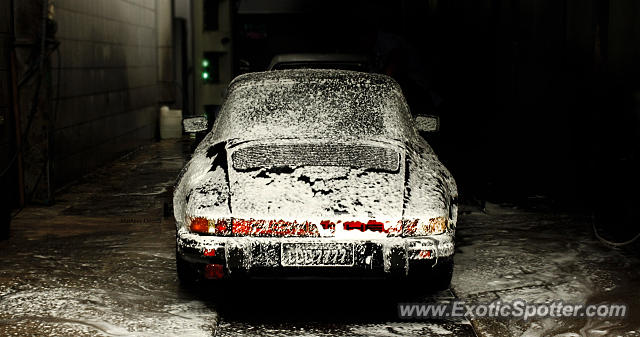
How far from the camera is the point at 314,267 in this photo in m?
5.62

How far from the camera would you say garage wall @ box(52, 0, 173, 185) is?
476 inches

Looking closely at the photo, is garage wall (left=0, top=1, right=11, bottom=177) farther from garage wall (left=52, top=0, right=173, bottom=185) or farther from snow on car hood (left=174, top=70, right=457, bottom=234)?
snow on car hood (left=174, top=70, right=457, bottom=234)

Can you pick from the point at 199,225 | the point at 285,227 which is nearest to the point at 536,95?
the point at 285,227

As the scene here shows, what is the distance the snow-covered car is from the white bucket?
40.1 ft

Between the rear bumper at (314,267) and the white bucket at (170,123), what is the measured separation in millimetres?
13414

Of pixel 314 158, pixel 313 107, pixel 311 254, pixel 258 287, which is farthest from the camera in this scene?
pixel 313 107

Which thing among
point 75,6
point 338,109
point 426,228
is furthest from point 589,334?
point 75,6

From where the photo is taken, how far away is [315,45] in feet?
68.3

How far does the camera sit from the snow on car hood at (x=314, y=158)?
5.80 metres

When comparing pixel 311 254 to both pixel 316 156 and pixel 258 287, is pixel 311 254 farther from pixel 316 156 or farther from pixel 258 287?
pixel 258 287

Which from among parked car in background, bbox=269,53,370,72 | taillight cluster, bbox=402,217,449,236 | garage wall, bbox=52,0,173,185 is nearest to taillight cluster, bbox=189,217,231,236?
taillight cluster, bbox=402,217,449,236

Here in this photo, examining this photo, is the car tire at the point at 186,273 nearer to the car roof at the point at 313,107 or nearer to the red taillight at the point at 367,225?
the red taillight at the point at 367,225

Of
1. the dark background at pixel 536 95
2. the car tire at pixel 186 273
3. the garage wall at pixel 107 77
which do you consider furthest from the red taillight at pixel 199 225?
the garage wall at pixel 107 77

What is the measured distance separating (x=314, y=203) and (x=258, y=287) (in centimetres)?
125
